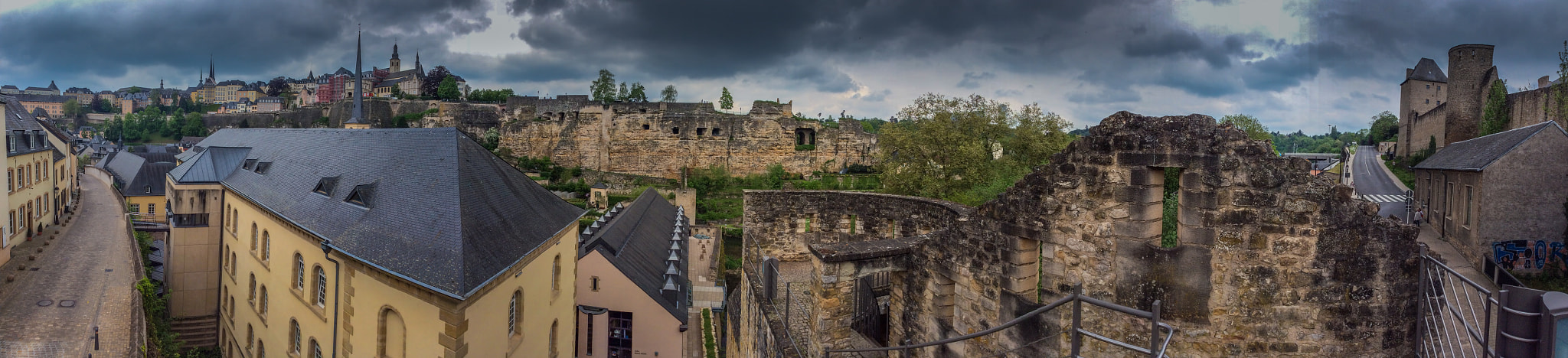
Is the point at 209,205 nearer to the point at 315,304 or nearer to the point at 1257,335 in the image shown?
the point at 315,304

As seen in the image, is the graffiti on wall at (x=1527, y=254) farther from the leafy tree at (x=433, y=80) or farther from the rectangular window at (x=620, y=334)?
the leafy tree at (x=433, y=80)

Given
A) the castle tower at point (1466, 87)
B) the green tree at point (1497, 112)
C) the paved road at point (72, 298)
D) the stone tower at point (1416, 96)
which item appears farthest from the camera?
the stone tower at point (1416, 96)

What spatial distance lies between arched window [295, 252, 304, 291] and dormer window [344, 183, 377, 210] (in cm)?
230

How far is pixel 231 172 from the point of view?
1959 cm

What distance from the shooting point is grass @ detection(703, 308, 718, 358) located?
688 inches

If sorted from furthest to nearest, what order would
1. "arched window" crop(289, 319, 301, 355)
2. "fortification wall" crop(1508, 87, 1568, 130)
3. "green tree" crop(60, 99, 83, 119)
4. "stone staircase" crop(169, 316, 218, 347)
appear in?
"green tree" crop(60, 99, 83, 119) < "fortification wall" crop(1508, 87, 1568, 130) < "stone staircase" crop(169, 316, 218, 347) < "arched window" crop(289, 319, 301, 355)

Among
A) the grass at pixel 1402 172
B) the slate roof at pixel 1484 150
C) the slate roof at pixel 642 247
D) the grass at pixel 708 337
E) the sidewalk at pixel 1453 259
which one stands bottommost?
the grass at pixel 708 337

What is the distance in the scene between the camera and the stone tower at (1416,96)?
132ft

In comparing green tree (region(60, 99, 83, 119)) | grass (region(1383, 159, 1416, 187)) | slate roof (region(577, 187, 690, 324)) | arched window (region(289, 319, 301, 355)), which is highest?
green tree (region(60, 99, 83, 119))

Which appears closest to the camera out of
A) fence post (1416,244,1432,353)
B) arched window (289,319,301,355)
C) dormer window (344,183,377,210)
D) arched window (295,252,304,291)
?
fence post (1416,244,1432,353)

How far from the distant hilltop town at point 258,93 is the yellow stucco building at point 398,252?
59.8m

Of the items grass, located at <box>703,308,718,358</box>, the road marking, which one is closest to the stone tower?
the road marking

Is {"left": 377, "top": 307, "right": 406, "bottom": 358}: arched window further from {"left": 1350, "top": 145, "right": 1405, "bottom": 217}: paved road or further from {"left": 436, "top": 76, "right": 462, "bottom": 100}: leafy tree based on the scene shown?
{"left": 436, "top": 76, "right": 462, "bottom": 100}: leafy tree

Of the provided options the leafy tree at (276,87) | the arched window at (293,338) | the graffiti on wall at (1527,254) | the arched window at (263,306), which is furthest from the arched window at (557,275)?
the leafy tree at (276,87)
